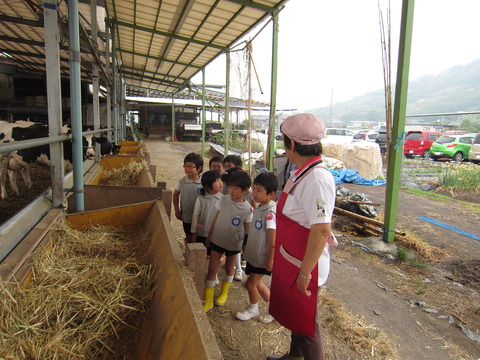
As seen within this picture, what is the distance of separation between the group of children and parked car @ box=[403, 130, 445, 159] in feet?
63.7

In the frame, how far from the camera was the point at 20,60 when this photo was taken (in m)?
11.7

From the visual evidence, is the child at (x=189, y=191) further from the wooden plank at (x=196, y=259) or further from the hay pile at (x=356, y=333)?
the wooden plank at (x=196, y=259)

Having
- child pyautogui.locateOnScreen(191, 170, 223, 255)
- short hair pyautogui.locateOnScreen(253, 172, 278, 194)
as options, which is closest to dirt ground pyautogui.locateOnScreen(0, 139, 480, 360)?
child pyautogui.locateOnScreen(191, 170, 223, 255)

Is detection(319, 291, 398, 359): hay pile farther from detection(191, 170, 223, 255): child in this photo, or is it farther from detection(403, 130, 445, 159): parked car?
detection(403, 130, 445, 159): parked car

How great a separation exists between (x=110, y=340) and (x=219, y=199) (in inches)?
60.0

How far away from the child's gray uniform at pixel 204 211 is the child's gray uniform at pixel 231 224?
0.86 feet

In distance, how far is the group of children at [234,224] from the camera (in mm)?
2465

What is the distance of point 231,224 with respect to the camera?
2678 millimetres

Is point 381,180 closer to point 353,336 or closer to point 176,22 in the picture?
point 176,22

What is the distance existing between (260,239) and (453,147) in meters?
18.6

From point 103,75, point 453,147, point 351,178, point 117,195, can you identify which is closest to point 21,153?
point 117,195

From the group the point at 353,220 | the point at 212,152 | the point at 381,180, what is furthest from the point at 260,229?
the point at 212,152

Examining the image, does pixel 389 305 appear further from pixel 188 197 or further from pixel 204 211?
pixel 188 197

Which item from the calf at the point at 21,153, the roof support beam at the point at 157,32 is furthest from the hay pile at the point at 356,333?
the roof support beam at the point at 157,32
